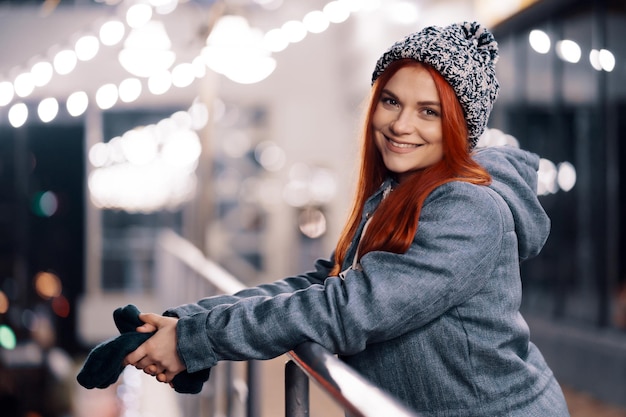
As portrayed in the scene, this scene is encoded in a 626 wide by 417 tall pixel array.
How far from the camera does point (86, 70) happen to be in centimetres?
1178

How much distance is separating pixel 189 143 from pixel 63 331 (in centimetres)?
344

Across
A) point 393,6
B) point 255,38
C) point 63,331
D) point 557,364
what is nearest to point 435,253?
Answer: point 255,38

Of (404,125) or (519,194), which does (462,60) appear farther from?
(519,194)

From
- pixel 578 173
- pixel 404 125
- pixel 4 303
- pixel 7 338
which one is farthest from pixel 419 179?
pixel 4 303

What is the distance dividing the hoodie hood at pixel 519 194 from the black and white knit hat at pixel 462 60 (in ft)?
0.20

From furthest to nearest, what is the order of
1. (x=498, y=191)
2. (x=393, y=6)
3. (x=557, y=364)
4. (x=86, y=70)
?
1. (x=86, y=70)
2. (x=393, y=6)
3. (x=557, y=364)
4. (x=498, y=191)

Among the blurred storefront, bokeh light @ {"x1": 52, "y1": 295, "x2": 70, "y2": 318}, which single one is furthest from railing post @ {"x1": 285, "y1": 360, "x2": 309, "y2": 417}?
bokeh light @ {"x1": 52, "y1": 295, "x2": 70, "y2": 318}

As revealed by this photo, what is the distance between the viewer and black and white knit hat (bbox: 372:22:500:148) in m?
1.55

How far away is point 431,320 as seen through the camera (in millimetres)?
1456

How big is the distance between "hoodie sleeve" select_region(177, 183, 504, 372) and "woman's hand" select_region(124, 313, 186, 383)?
42 mm

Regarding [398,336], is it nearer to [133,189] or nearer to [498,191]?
[498,191]

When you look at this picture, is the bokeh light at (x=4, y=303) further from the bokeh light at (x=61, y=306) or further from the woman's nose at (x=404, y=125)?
the woman's nose at (x=404, y=125)

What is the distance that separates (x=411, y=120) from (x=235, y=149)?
11707 millimetres

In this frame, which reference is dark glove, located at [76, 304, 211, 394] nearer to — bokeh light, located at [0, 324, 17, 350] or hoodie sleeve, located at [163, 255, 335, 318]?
hoodie sleeve, located at [163, 255, 335, 318]
